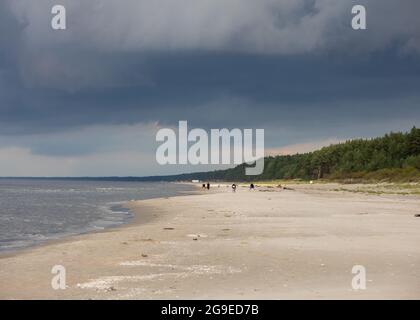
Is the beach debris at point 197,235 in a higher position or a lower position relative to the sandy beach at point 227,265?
lower

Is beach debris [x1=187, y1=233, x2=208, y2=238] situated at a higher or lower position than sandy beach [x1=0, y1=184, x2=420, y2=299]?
lower

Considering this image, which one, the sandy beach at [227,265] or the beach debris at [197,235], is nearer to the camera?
the sandy beach at [227,265]

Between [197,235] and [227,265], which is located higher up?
[227,265]

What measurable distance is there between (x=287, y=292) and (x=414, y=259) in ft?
20.5

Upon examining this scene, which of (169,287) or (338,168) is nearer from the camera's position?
(169,287)

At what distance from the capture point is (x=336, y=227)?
2591 centimetres

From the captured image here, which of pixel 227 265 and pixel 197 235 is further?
pixel 197 235

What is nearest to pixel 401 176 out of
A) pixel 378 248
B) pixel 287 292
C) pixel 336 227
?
pixel 336 227

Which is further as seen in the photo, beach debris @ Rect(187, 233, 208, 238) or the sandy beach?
beach debris @ Rect(187, 233, 208, 238)
